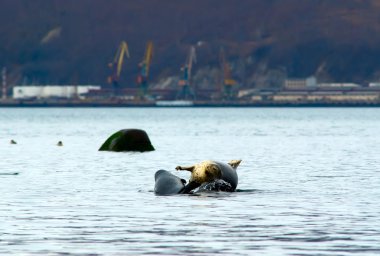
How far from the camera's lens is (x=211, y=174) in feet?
158

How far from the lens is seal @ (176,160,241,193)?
157 feet

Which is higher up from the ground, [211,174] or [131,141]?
[211,174]

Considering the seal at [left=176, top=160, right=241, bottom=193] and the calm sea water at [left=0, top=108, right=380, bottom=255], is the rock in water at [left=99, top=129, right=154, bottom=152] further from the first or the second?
the seal at [left=176, top=160, right=241, bottom=193]

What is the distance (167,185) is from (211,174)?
2.86 metres

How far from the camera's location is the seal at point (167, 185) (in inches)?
1967

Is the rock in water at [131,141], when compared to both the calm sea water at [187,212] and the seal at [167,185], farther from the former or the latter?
the seal at [167,185]

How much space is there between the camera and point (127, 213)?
4322 centimetres

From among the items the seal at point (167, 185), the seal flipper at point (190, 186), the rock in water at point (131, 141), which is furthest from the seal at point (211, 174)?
the rock in water at point (131, 141)

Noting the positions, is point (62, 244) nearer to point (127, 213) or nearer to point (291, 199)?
point (127, 213)

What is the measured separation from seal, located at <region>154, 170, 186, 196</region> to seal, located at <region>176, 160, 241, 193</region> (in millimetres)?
516

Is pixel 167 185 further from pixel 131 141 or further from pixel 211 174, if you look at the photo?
pixel 131 141


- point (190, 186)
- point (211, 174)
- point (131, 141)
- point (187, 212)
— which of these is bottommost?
point (131, 141)

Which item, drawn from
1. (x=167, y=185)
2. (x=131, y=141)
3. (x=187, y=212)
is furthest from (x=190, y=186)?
(x=131, y=141)

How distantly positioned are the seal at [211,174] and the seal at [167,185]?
52 cm
